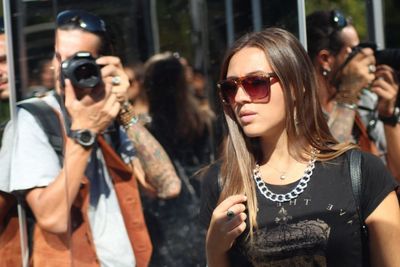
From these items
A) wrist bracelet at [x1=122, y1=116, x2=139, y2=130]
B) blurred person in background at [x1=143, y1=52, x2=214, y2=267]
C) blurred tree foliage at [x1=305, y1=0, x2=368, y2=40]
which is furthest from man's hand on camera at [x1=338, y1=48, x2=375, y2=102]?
wrist bracelet at [x1=122, y1=116, x2=139, y2=130]

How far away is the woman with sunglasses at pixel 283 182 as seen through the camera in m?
2.24

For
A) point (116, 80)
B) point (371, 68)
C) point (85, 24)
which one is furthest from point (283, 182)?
point (371, 68)

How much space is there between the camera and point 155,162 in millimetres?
3285

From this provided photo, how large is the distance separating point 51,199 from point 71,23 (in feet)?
1.99

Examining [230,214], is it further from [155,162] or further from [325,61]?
[325,61]

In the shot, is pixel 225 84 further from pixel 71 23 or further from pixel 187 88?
pixel 187 88

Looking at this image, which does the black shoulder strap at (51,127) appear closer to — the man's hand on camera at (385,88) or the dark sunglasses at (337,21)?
the dark sunglasses at (337,21)

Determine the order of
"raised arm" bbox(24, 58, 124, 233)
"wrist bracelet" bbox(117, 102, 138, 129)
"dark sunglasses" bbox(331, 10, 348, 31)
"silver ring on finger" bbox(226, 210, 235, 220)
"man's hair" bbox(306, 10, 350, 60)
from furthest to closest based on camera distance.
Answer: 1. "dark sunglasses" bbox(331, 10, 348, 31)
2. "man's hair" bbox(306, 10, 350, 60)
3. "wrist bracelet" bbox(117, 102, 138, 129)
4. "raised arm" bbox(24, 58, 124, 233)
5. "silver ring on finger" bbox(226, 210, 235, 220)

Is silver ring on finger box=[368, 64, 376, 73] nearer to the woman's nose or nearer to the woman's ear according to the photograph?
the woman's ear

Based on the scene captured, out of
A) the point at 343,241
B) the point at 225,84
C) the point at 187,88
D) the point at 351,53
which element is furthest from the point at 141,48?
the point at 343,241

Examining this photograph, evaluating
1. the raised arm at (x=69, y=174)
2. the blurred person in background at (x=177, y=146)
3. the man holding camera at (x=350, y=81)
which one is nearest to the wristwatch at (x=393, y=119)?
the man holding camera at (x=350, y=81)

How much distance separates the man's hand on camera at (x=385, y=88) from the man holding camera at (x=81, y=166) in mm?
1005

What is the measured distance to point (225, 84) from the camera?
2404 mm

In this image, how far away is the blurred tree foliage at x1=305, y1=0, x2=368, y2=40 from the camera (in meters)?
3.40
